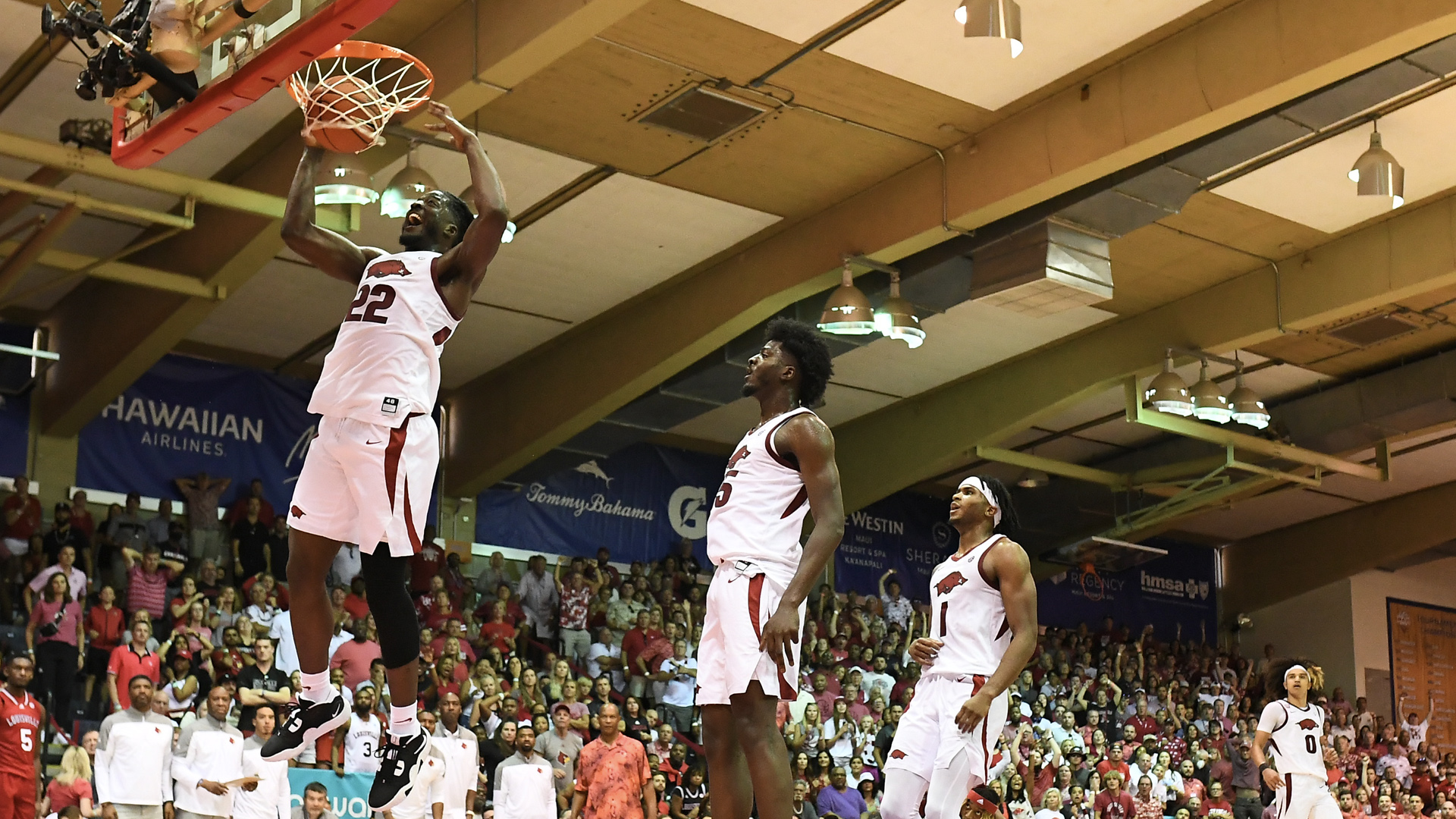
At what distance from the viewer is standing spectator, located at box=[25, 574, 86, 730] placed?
13.5 meters

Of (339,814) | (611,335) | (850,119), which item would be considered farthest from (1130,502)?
(339,814)

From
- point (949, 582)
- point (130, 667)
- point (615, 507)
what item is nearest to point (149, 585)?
point (130, 667)

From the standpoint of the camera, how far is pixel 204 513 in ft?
58.7

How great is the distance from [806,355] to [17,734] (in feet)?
27.6

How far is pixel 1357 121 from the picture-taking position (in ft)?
45.6

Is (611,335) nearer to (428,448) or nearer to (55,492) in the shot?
(55,492)

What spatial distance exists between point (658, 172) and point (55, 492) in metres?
8.43

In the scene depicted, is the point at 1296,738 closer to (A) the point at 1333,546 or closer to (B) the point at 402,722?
(B) the point at 402,722

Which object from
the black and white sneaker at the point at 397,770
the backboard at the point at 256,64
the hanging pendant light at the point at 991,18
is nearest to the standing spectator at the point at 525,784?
the hanging pendant light at the point at 991,18

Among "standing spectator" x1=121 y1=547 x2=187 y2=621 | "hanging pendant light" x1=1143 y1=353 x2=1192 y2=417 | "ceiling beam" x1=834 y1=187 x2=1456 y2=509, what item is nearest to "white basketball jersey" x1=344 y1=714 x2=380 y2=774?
"standing spectator" x1=121 y1=547 x2=187 y2=621

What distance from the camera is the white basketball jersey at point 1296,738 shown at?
12.9 m

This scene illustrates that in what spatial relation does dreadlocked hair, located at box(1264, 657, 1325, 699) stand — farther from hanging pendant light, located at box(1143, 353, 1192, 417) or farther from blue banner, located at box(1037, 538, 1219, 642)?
hanging pendant light, located at box(1143, 353, 1192, 417)

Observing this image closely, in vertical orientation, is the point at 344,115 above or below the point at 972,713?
above

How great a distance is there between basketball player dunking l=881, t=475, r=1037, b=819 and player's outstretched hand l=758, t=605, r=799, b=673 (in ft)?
4.93
